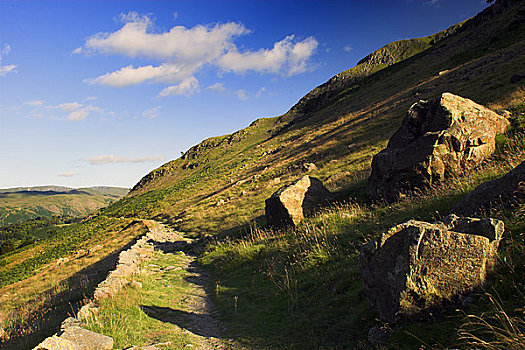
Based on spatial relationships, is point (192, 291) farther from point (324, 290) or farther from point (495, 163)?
point (495, 163)


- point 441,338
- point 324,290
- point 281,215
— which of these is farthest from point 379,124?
point 441,338

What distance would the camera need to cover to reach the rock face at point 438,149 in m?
9.52

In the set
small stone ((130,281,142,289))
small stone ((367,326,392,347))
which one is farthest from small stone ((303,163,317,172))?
small stone ((367,326,392,347))

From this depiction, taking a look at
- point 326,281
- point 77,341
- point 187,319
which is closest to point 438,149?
point 326,281

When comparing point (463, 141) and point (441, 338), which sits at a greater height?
point (463, 141)

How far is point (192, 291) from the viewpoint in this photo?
10.0 m

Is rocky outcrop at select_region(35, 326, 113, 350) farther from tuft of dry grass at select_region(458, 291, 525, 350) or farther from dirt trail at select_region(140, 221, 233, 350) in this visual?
tuft of dry grass at select_region(458, 291, 525, 350)

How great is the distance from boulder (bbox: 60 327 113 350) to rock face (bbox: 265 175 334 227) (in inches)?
354

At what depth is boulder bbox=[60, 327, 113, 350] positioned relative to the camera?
4961mm

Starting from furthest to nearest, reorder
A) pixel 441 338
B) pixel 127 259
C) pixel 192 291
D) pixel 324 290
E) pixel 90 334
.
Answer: pixel 127 259
pixel 192 291
pixel 324 290
pixel 90 334
pixel 441 338

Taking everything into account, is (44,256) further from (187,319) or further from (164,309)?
(187,319)

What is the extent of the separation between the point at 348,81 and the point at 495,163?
13926cm

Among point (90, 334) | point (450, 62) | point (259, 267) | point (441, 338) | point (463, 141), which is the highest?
point (450, 62)

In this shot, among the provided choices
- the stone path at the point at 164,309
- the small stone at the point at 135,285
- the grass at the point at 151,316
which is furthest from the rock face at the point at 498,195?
the small stone at the point at 135,285
